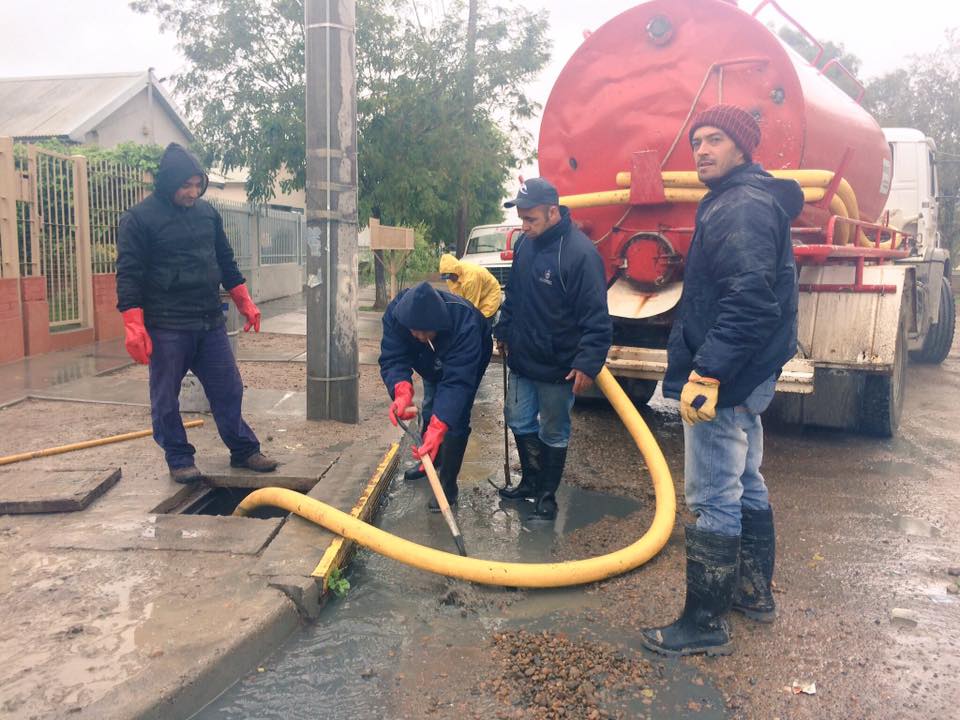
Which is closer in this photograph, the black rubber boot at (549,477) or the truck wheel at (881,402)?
the black rubber boot at (549,477)

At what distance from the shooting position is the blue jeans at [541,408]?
167 inches

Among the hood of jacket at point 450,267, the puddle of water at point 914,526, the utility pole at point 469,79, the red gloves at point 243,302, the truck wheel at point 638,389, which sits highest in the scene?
the utility pole at point 469,79

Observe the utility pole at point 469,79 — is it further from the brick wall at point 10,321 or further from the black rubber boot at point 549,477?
the black rubber boot at point 549,477

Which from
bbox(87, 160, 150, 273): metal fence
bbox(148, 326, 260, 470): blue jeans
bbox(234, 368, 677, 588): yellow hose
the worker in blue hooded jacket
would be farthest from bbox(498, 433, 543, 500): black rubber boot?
bbox(87, 160, 150, 273): metal fence

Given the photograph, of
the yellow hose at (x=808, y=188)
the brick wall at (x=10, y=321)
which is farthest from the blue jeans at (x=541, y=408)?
the brick wall at (x=10, y=321)

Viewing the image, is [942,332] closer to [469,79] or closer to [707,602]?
[707,602]

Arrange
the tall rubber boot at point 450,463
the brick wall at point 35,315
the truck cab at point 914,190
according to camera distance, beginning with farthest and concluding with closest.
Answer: the truck cab at point 914,190, the brick wall at point 35,315, the tall rubber boot at point 450,463

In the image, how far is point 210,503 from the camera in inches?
176

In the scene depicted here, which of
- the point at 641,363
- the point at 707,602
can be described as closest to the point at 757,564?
the point at 707,602

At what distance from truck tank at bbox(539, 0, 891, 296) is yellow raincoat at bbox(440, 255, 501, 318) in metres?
0.95

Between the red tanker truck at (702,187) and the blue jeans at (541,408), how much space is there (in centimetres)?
119

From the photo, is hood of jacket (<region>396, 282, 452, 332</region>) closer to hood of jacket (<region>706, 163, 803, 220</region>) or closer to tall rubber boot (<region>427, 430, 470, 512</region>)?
tall rubber boot (<region>427, 430, 470, 512</region>)

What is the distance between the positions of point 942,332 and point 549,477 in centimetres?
760

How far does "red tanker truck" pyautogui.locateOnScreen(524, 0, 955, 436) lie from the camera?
16.6 ft
